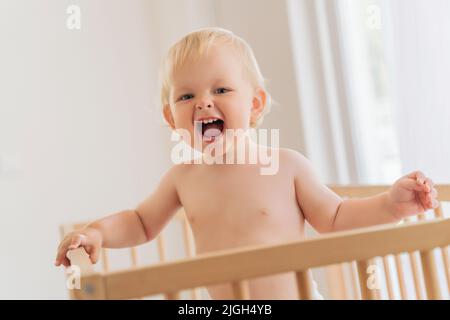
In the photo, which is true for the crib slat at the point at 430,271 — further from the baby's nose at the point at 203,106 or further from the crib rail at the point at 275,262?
the baby's nose at the point at 203,106

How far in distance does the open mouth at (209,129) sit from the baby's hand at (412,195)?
0.93 feet

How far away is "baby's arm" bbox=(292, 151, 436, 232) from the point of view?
0.98 m

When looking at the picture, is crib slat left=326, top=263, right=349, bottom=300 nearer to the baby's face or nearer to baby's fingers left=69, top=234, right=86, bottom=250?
the baby's face

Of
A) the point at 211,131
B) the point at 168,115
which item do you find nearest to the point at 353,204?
the point at 211,131

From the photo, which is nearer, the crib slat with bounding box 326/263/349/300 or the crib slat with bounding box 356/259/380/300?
the crib slat with bounding box 356/259/380/300

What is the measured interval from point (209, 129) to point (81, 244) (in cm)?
27

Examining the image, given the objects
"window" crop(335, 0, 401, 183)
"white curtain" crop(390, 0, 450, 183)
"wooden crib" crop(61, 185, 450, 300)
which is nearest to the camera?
"wooden crib" crop(61, 185, 450, 300)

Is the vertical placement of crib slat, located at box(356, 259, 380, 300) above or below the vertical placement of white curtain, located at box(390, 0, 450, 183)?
below

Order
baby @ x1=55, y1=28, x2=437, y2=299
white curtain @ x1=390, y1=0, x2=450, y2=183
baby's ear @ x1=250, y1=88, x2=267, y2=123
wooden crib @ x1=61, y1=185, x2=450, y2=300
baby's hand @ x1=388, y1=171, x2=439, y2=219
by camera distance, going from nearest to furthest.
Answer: wooden crib @ x1=61, y1=185, x2=450, y2=300
baby's hand @ x1=388, y1=171, x2=439, y2=219
baby @ x1=55, y1=28, x2=437, y2=299
baby's ear @ x1=250, y1=88, x2=267, y2=123
white curtain @ x1=390, y1=0, x2=450, y2=183

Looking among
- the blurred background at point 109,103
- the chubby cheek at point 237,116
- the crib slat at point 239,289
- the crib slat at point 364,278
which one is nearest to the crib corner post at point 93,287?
the crib slat at point 239,289

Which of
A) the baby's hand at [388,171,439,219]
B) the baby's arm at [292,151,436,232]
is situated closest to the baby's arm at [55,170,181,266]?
the baby's arm at [292,151,436,232]

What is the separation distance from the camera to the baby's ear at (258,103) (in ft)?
4.04

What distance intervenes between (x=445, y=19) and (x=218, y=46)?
0.62m

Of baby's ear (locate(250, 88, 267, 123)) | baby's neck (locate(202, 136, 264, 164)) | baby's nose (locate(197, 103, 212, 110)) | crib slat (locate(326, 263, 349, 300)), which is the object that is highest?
baby's ear (locate(250, 88, 267, 123))
